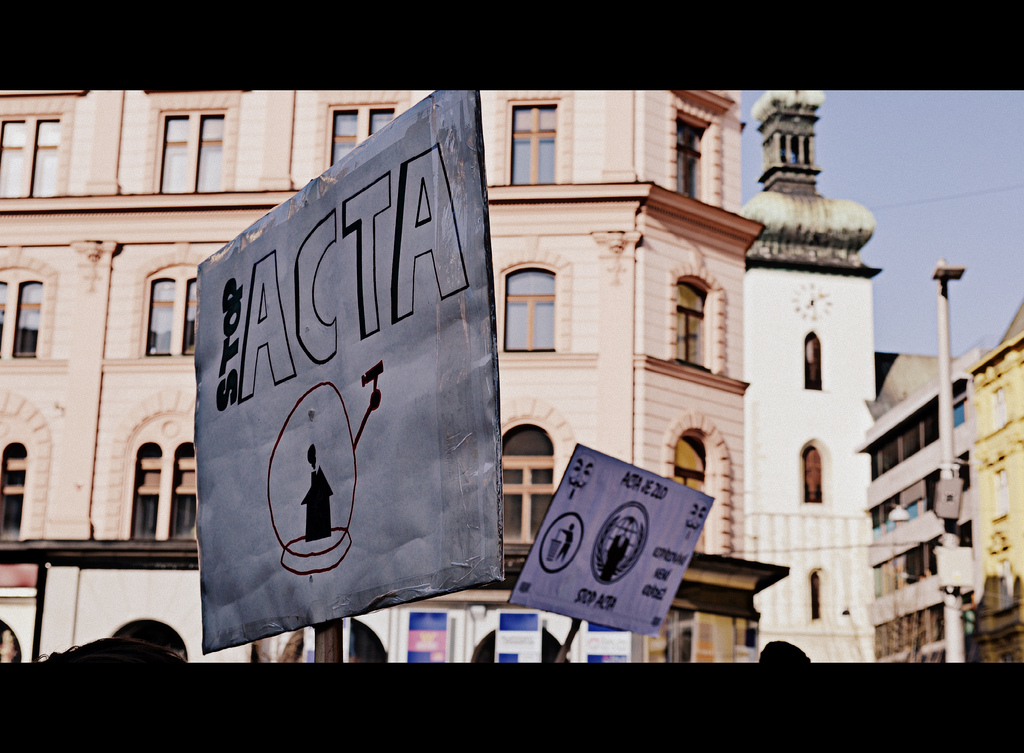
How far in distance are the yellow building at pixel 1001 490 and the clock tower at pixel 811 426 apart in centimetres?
938

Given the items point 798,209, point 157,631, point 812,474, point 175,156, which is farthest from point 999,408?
point 157,631

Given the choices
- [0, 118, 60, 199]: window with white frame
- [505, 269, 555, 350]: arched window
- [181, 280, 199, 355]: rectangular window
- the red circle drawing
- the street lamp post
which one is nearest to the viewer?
the red circle drawing

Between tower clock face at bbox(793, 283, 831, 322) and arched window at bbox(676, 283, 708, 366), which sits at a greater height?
tower clock face at bbox(793, 283, 831, 322)

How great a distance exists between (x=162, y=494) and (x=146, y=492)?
1.44 ft

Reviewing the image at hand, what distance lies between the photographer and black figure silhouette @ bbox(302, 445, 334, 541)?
294 cm

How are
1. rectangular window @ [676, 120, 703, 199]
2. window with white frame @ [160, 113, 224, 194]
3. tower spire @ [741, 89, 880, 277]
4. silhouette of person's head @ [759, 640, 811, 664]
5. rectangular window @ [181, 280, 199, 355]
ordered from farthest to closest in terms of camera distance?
tower spire @ [741, 89, 880, 277] → rectangular window @ [676, 120, 703, 199] → window with white frame @ [160, 113, 224, 194] → rectangular window @ [181, 280, 199, 355] → silhouette of person's head @ [759, 640, 811, 664]

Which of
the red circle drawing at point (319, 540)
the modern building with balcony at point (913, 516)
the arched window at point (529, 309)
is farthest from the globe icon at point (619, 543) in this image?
the modern building with balcony at point (913, 516)

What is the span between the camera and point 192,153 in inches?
1003

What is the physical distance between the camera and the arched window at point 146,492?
78.4ft

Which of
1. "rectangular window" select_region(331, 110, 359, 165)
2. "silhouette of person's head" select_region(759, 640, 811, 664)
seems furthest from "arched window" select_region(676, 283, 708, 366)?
"silhouette of person's head" select_region(759, 640, 811, 664)

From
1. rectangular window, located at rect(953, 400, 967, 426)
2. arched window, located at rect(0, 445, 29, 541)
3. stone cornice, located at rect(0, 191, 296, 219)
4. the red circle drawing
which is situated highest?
rectangular window, located at rect(953, 400, 967, 426)

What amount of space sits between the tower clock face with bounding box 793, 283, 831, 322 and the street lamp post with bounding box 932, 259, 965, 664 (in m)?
46.2

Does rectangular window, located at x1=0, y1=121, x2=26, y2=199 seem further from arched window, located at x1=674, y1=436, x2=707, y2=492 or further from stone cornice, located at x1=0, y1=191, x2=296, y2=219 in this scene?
arched window, located at x1=674, y1=436, x2=707, y2=492
